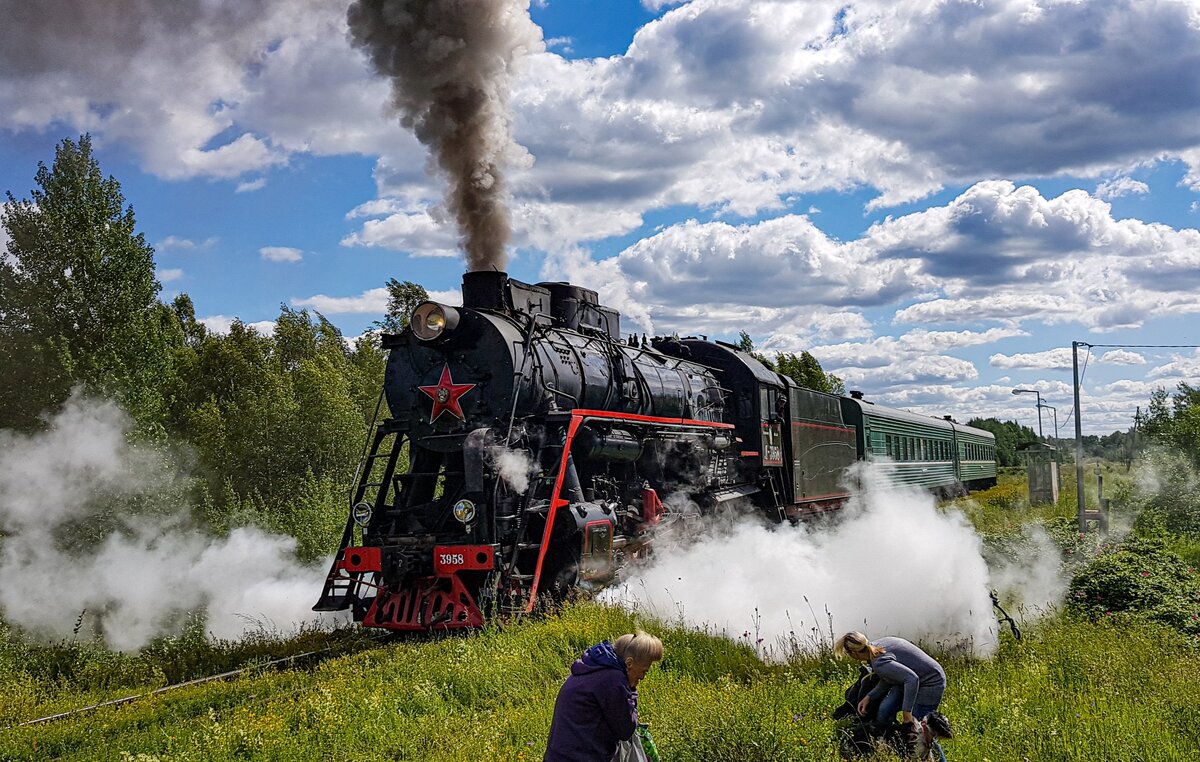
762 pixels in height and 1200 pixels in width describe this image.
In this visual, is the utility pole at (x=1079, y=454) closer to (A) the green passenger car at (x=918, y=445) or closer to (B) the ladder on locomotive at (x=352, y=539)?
(A) the green passenger car at (x=918, y=445)

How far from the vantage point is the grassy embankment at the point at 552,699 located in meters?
5.93

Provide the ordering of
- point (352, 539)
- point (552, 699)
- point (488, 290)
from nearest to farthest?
point (552, 699) < point (352, 539) < point (488, 290)

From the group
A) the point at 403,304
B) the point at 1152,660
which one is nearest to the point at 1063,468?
the point at 403,304

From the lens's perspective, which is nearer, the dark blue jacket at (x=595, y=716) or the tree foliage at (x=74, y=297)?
the dark blue jacket at (x=595, y=716)

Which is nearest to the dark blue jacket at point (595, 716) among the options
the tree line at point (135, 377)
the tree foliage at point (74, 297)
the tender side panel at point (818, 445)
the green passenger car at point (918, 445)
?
the tree line at point (135, 377)

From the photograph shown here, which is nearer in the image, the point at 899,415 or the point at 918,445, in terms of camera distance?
the point at 899,415

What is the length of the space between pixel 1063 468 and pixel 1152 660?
41448 mm

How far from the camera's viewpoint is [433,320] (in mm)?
10016

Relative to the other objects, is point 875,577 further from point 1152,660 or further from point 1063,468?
point 1063,468

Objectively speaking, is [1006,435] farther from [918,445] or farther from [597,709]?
[597,709]

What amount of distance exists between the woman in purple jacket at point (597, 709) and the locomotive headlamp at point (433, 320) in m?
6.09

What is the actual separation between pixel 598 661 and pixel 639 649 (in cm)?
22

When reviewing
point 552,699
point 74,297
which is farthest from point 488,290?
point 74,297

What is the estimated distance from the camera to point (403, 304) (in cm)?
4606
